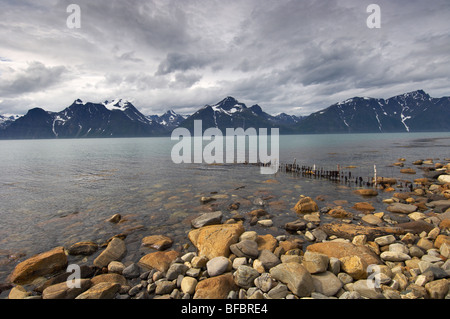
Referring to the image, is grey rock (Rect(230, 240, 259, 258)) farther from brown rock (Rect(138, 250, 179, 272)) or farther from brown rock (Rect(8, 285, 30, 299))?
brown rock (Rect(8, 285, 30, 299))

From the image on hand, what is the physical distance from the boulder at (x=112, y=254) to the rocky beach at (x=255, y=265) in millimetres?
58

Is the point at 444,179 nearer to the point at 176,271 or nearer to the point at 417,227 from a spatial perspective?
the point at 417,227

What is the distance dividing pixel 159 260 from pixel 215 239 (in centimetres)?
352

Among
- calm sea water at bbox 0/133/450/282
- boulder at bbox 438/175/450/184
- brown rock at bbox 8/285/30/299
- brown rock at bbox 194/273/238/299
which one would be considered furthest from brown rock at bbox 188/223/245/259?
boulder at bbox 438/175/450/184

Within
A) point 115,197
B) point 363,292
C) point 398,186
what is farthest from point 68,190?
point 398,186

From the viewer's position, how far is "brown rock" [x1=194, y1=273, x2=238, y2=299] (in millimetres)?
9133

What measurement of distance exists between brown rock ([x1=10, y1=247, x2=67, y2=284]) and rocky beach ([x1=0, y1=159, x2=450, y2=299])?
5 centimetres

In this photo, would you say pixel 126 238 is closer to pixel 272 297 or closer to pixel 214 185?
pixel 272 297

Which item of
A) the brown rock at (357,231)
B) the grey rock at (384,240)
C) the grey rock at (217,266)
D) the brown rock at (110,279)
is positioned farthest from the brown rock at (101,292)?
the grey rock at (384,240)

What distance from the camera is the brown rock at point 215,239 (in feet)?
41.6

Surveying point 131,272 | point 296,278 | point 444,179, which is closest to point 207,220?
point 131,272

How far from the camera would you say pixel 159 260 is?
40.8 feet
